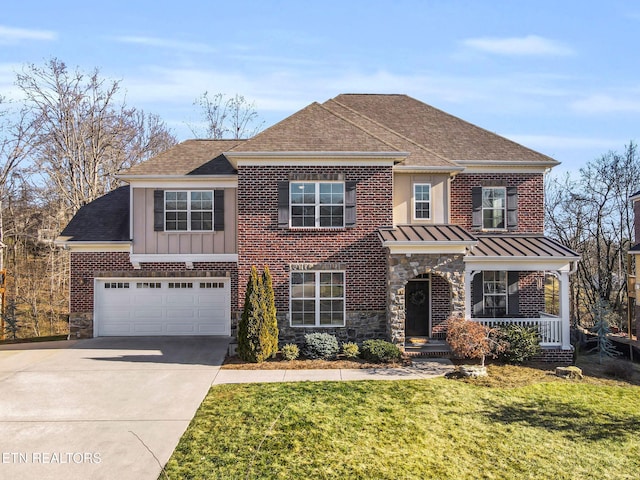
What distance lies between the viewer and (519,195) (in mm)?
15625

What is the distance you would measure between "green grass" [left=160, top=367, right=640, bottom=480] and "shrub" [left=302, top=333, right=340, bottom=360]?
2126 mm

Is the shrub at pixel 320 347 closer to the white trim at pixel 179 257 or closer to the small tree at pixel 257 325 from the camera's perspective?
the small tree at pixel 257 325

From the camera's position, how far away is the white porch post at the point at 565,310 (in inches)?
504

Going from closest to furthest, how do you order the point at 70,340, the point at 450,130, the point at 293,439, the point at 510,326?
the point at 293,439, the point at 510,326, the point at 70,340, the point at 450,130

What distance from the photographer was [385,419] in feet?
27.0

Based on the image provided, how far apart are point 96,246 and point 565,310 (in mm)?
14829

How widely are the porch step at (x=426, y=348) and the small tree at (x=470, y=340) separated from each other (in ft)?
2.75

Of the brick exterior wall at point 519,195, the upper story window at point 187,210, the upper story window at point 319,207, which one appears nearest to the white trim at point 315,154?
the upper story window at point 319,207

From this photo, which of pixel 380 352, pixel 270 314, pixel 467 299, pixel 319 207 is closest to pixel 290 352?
pixel 270 314

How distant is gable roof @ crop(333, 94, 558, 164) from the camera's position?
51.1 feet

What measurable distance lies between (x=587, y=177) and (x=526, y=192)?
1485 cm

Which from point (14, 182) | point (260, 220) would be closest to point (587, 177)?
point (260, 220)

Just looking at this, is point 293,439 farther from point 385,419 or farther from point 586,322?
point 586,322

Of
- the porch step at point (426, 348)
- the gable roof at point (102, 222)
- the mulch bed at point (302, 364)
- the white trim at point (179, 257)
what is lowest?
the mulch bed at point (302, 364)
